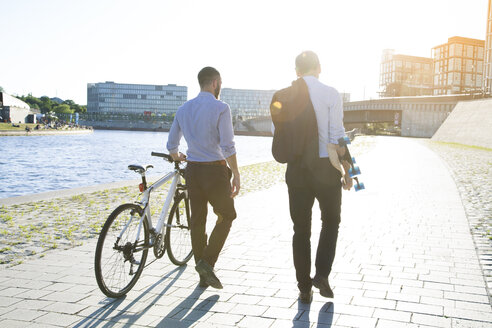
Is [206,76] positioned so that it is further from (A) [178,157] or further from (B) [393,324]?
(B) [393,324]

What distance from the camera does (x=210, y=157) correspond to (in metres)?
3.86

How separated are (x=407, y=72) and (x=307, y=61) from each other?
5998 inches

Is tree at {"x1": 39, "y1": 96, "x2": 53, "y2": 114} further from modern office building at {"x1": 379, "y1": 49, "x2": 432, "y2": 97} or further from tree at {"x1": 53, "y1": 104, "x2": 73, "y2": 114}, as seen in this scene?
modern office building at {"x1": 379, "y1": 49, "x2": 432, "y2": 97}

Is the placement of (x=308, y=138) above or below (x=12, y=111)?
below

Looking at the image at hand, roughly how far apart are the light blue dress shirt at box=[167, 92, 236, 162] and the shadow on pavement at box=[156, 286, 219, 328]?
1148mm

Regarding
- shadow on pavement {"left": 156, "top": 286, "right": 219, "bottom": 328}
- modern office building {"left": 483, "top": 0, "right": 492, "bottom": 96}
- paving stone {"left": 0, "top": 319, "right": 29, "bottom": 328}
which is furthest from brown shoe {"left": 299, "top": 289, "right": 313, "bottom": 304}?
modern office building {"left": 483, "top": 0, "right": 492, "bottom": 96}

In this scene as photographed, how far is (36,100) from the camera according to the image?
161m

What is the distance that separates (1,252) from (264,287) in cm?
316

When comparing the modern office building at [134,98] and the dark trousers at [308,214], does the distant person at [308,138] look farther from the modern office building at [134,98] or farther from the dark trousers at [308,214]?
the modern office building at [134,98]

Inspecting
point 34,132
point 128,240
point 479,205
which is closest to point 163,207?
point 128,240

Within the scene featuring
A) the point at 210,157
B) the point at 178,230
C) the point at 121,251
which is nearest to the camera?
the point at 121,251

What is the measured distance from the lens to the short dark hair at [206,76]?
3.87 metres

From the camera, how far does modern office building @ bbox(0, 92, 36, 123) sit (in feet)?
321

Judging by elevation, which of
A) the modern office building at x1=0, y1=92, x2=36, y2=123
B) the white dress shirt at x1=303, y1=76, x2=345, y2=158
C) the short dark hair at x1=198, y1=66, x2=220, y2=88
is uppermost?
the modern office building at x1=0, y1=92, x2=36, y2=123
